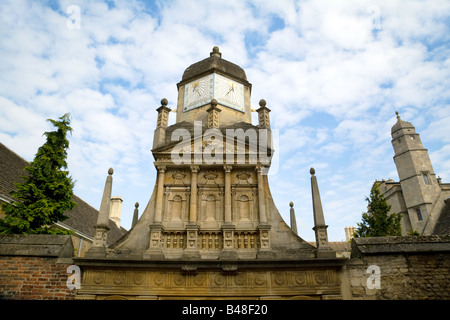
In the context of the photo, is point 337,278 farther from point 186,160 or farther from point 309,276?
point 186,160

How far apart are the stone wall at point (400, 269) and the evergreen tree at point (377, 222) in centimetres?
1133

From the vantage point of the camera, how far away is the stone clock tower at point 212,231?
373 inches

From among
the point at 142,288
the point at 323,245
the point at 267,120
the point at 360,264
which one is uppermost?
the point at 267,120

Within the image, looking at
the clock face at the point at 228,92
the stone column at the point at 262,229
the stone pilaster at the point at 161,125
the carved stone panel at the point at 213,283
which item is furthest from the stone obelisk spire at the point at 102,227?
the clock face at the point at 228,92

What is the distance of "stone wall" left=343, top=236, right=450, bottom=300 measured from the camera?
28.9 ft

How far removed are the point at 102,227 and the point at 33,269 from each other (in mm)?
2273

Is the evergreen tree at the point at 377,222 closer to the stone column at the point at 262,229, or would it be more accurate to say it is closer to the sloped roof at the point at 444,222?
the sloped roof at the point at 444,222

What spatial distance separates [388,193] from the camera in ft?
130

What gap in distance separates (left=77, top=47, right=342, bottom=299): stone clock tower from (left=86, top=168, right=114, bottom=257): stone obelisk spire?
1.02 feet
